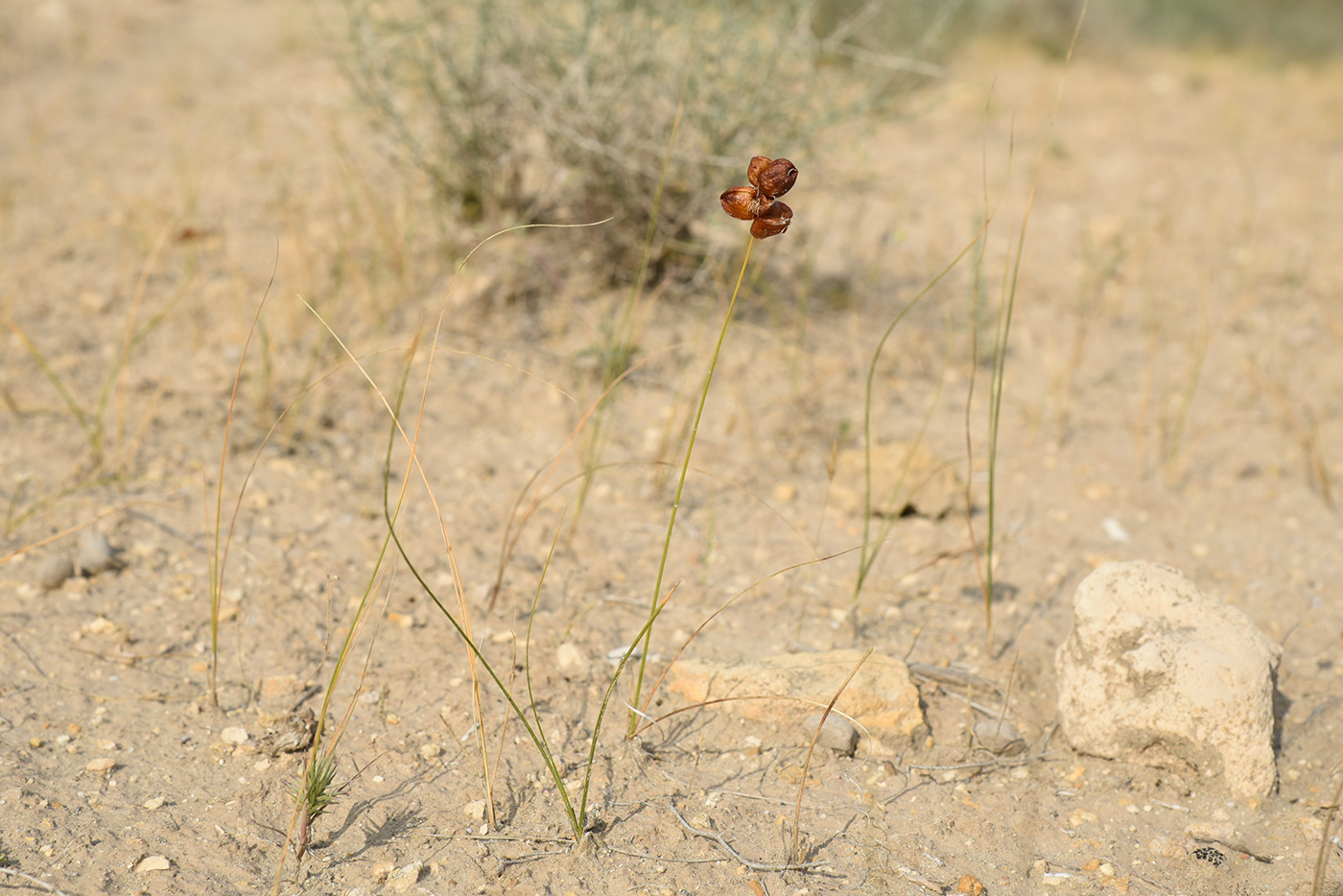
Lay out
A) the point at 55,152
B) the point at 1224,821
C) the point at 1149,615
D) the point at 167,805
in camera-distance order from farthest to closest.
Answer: the point at 55,152 → the point at 1149,615 → the point at 1224,821 → the point at 167,805

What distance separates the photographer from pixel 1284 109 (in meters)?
5.83

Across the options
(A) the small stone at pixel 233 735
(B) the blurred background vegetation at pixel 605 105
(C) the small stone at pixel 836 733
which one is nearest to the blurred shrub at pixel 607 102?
(B) the blurred background vegetation at pixel 605 105

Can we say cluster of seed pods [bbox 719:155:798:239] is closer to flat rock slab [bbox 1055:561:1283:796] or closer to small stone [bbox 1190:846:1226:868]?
flat rock slab [bbox 1055:561:1283:796]

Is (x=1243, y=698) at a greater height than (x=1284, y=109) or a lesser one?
lesser

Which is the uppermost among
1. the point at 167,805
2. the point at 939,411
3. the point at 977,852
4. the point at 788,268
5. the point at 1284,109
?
the point at 1284,109

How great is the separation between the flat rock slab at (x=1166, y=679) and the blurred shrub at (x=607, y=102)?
156 cm

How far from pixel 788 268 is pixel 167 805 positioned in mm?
2575

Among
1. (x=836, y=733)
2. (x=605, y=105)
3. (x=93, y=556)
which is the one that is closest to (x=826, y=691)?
(x=836, y=733)

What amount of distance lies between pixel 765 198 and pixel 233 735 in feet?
4.21

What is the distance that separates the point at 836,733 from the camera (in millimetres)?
1841

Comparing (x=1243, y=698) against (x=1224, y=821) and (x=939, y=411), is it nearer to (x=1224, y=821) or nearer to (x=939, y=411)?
(x=1224, y=821)

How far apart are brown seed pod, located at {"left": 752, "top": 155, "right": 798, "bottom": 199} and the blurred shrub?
1.61m

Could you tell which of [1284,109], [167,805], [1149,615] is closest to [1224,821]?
[1149,615]

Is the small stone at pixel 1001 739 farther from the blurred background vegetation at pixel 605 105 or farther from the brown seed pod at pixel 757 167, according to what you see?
the blurred background vegetation at pixel 605 105
